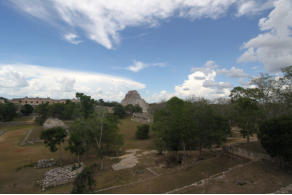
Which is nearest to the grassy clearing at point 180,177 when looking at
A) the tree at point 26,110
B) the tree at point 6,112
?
the tree at point 6,112

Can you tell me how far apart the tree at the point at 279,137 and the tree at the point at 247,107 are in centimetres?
516

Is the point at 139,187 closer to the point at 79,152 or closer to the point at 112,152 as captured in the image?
the point at 79,152

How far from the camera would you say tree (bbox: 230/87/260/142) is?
17.0 m

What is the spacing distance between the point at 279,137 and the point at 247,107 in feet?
21.9

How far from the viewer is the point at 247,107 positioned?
56.7 ft

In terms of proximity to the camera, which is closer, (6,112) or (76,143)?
(76,143)

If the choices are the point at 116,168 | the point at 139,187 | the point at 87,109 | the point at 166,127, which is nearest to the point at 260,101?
the point at 166,127

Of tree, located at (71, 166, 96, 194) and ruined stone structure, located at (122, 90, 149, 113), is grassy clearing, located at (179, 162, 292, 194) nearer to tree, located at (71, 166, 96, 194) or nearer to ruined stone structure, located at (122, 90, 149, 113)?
tree, located at (71, 166, 96, 194)

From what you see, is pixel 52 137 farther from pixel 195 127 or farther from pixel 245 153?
pixel 245 153

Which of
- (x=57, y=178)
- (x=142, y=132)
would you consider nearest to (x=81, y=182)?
→ (x=57, y=178)

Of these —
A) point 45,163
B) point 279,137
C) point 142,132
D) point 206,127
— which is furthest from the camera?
point 142,132

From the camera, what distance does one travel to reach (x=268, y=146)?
1184 centimetres

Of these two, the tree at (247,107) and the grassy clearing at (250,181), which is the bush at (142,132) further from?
the grassy clearing at (250,181)

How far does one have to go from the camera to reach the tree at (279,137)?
10.7 m
